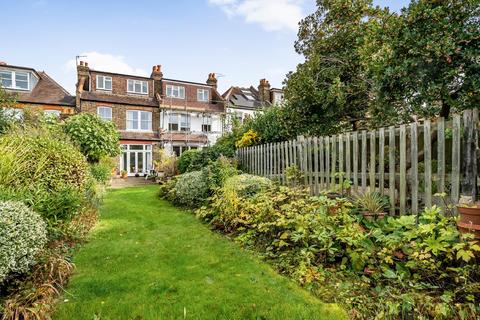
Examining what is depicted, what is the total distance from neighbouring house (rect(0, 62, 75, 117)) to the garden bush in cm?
2287

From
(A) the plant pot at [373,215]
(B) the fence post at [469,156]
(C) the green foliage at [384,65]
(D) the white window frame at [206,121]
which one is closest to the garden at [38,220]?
(A) the plant pot at [373,215]

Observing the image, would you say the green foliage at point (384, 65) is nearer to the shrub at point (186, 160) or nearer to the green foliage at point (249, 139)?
the green foliage at point (249, 139)

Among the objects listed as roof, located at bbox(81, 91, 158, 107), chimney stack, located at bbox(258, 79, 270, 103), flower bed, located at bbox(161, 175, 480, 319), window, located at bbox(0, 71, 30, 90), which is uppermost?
chimney stack, located at bbox(258, 79, 270, 103)

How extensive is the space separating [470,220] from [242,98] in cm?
2917

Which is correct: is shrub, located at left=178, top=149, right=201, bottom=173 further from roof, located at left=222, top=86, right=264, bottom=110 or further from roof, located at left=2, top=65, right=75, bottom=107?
roof, located at left=222, top=86, right=264, bottom=110

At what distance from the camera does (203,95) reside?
1101 inches

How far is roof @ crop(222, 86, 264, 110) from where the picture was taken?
29455 mm

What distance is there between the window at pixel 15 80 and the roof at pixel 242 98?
1753 cm

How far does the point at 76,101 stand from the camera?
22.1 m

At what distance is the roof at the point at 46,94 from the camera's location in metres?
21.3

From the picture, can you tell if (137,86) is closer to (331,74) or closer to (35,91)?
(35,91)

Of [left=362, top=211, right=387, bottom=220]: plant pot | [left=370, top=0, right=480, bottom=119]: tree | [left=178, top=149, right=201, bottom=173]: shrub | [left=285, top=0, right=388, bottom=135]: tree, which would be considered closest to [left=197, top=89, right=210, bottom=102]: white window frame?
[left=178, top=149, right=201, bottom=173]: shrub

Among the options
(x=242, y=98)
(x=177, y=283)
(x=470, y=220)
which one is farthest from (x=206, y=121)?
(x=470, y=220)

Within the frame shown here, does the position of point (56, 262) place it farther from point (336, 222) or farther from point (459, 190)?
point (459, 190)
